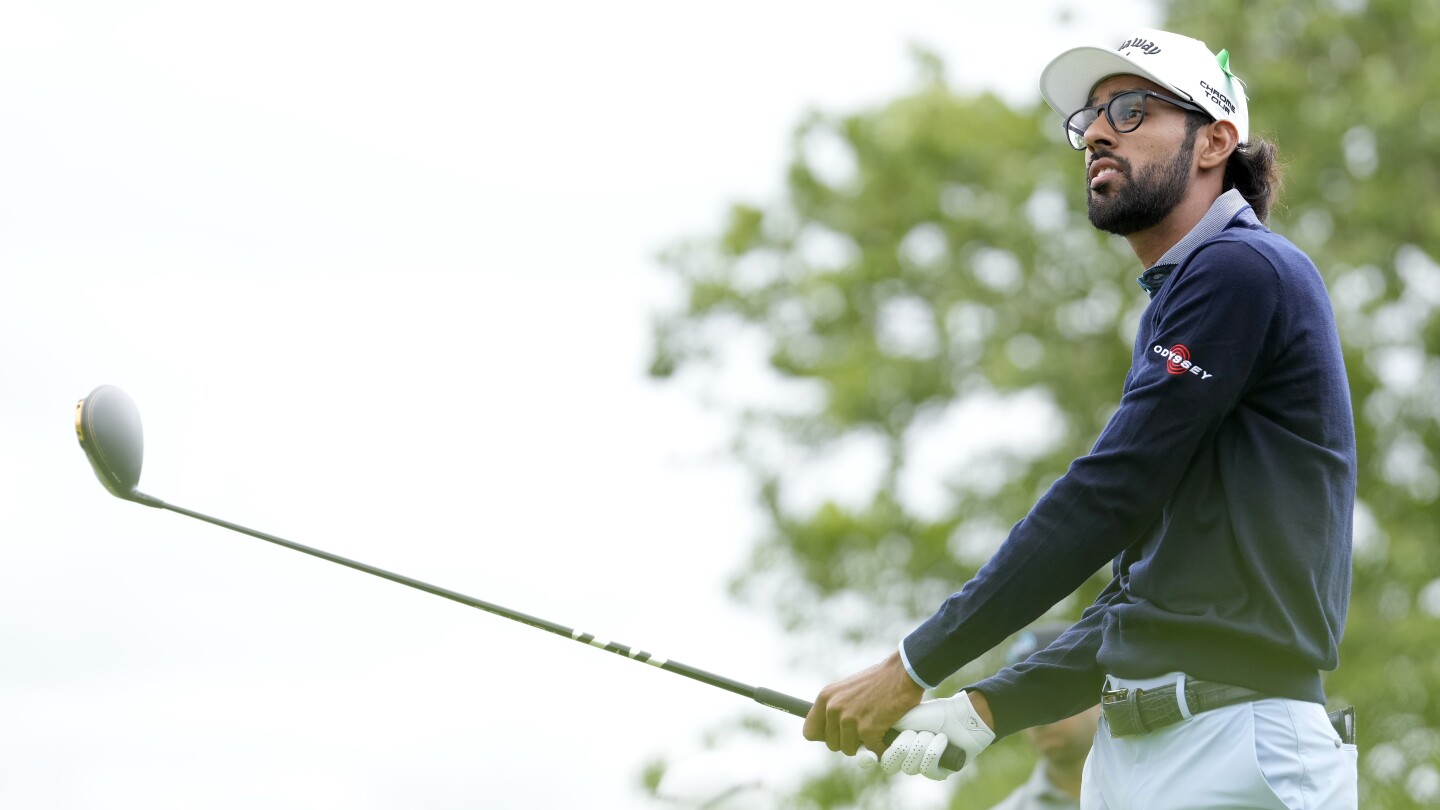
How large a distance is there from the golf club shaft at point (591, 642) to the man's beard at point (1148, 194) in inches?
49.5

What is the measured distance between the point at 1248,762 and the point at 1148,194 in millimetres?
1323

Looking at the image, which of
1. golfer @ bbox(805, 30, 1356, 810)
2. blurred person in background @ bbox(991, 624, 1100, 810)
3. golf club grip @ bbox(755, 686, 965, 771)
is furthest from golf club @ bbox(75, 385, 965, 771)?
blurred person in background @ bbox(991, 624, 1100, 810)

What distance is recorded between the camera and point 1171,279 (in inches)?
156

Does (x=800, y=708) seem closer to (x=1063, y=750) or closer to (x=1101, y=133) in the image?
(x=1101, y=133)

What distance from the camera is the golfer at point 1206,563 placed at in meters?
3.61

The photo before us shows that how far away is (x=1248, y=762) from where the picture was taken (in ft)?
11.7

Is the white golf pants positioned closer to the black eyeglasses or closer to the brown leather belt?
the brown leather belt

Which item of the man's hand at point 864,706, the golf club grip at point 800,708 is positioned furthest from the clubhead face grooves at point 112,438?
the man's hand at point 864,706

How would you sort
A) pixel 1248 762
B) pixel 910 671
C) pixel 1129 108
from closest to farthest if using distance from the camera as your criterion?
pixel 1248 762 < pixel 910 671 < pixel 1129 108

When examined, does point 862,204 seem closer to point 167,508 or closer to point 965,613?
point 167,508

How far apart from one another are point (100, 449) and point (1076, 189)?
11.4m

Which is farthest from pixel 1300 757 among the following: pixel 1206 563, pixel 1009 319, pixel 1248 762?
pixel 1009 319

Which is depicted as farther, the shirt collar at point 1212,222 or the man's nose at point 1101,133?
the man's nose at point 1101,133

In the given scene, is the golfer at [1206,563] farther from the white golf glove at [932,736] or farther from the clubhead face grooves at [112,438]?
the clubhead face grooves at [112,438]
